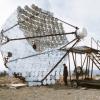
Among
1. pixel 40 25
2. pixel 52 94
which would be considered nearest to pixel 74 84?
pixel 40 25

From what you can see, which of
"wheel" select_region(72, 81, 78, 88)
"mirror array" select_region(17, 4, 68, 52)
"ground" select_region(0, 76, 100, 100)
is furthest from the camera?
"mirror array" select_region(17, 4, 68, 52)

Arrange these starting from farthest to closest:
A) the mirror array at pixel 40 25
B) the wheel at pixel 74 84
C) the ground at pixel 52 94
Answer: the mirror array at pixel 40 25 < the wheel at pixel 74 84 < the ground at pixel 52 94

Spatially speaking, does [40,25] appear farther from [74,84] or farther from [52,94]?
[52,94]

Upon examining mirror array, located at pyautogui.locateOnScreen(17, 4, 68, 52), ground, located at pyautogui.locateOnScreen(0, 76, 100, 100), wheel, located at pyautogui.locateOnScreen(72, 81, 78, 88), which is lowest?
ground, located at pyautogui.locateOnScreen(0, 76, 100, 100)

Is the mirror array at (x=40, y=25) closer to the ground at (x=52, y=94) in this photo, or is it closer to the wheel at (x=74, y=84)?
the wheel at (x=74, y=84)

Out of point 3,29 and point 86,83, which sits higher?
point 3,29

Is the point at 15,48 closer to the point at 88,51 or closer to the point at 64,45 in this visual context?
the point at 64,45

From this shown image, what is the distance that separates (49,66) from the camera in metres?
36.8

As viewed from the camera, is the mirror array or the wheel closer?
the wheel

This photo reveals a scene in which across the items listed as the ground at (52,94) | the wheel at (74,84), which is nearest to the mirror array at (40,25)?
the wheel at (74,84)

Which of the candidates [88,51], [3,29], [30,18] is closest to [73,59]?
[88,51]

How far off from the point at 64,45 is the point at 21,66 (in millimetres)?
5762

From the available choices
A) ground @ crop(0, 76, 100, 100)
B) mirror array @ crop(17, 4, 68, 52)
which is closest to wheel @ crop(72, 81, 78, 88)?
ground @ crop(0, 76, 100, 100)

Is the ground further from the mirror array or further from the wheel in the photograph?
the mirror array
